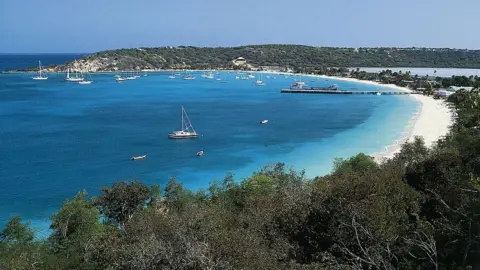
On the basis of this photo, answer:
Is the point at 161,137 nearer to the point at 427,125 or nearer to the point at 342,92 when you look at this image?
the point at 427,125

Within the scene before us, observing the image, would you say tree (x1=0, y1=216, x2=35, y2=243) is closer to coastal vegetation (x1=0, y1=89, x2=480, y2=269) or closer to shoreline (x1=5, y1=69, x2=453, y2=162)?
coastal vegetation (x1=0, y1=89, x2=480, y2=269)

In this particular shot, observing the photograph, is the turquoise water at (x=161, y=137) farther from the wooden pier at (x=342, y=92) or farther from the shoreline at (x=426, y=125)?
the wooden pier at (x=342, y=92)

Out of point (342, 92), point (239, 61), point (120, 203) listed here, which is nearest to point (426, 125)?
point (120, 203)

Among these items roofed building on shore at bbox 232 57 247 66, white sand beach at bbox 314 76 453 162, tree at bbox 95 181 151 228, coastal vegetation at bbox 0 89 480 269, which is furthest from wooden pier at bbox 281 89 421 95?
tree at bbox 95 181 151 228

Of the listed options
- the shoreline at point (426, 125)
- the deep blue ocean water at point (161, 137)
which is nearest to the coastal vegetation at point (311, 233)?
the deep blue ocean water at point (161, 137)

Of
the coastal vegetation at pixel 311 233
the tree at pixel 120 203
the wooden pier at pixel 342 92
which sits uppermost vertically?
the coastal vegetation at pixel 311 233

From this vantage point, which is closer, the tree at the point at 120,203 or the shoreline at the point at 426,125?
the tree at the point at 120,203

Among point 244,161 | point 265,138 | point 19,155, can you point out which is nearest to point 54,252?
point 244,161
